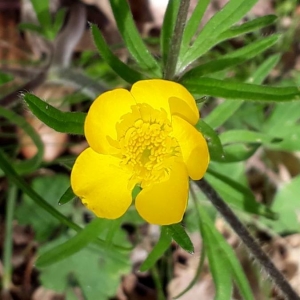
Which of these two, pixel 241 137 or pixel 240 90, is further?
pixel 241 137

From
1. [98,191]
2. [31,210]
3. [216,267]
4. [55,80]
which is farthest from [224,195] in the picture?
[31,210]

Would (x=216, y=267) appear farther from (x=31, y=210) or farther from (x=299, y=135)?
(x=31, y=210)

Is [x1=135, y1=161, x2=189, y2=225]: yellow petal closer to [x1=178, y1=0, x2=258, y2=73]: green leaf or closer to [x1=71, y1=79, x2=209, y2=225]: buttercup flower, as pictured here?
[x1=71, y1=79, x2=209, y2=225]: buttercup flower

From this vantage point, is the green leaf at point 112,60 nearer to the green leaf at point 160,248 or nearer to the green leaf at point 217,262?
the green leaf at point 160,248

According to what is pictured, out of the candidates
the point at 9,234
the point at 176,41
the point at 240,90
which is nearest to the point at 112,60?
the point at 176,41

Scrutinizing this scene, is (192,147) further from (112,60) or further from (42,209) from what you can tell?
(42,209)

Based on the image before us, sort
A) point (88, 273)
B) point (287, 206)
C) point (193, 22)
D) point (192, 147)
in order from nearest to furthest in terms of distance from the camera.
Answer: point (192, 147)
point (193, 22)
point (88, 273)
point (287, 206)
